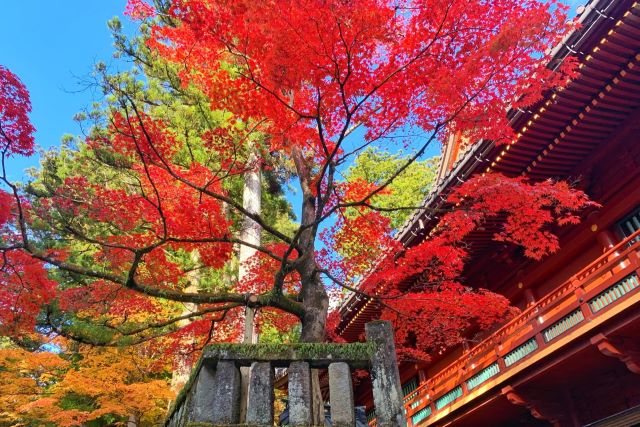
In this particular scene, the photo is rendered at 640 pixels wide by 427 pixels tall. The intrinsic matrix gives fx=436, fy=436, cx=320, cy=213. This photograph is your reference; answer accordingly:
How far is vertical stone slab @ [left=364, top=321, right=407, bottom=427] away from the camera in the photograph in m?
3.16

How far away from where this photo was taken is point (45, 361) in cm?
1384

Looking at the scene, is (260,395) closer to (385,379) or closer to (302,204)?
(385,379)

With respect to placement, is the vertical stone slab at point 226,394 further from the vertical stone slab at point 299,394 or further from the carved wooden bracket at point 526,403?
the carved wooden bracket at point 526,403

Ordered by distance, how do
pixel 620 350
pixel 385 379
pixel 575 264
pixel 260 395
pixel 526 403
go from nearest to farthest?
1. pixel 260 395
2. pixel 385 379
3. pixel 620 350
4. pixel 526 403
5. pixel 575 264

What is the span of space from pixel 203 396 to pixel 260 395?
1.40 feet

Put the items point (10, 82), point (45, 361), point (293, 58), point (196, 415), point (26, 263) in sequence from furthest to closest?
1. point (45, 361)
2. point (26, 263)
3. point (10, 82)
4. point (293, 58)
5. point (196, 415)

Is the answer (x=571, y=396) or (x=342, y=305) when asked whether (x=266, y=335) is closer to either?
(x=342, y=305)

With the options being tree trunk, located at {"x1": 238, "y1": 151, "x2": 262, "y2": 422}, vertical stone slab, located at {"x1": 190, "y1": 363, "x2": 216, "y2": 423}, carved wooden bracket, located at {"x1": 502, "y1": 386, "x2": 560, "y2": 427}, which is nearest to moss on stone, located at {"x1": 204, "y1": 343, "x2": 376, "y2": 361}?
vertical stone slab, located at {"x1": 190, "y1": 363, "x2": 216, "y2": 423}

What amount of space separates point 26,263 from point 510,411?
11.6 meters

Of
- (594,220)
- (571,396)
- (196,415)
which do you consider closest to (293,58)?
(196,415)

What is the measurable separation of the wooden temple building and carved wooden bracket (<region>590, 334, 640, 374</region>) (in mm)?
19

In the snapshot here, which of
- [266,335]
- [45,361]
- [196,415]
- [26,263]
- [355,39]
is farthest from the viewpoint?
[266,335]

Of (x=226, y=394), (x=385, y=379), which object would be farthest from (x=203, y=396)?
(x=385, y=379)

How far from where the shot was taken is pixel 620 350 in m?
6.86
